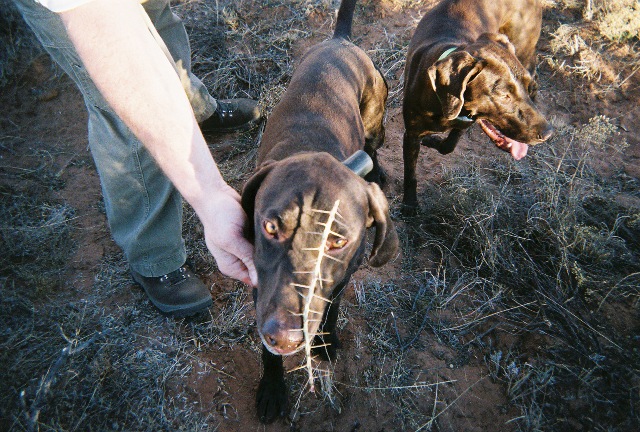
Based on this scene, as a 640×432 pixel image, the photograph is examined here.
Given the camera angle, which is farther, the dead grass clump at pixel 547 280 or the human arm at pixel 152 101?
the dead grass clump at pixel 547 280

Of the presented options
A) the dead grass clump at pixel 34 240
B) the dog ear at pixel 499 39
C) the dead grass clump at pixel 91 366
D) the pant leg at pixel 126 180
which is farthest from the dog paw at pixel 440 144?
the dead grass clump at pixel 34 240

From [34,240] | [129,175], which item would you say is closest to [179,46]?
[129,175]

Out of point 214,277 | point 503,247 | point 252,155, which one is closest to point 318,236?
point 214,277

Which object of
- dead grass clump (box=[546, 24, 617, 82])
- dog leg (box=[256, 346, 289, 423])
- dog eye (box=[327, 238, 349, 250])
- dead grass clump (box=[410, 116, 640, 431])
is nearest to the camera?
dog eye (box=[327, 238, 349, 250])

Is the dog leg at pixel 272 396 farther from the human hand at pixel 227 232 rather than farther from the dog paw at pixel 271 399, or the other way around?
the human hand at pixel 227 232

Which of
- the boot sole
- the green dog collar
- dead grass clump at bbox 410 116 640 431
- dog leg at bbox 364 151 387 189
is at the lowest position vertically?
dead grass clump at bbox 410 116 640 431

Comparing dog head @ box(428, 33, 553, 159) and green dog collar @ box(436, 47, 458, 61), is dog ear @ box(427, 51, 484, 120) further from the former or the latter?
green dog collar @ box(436, 47, 458, 61)

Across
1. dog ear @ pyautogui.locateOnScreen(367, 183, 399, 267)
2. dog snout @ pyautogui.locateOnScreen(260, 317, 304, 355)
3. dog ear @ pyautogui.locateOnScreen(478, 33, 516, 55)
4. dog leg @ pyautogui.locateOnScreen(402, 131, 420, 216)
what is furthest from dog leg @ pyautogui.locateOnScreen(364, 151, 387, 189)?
dog snout @ pyautogui.locateOnScreen(260, 317, 304, 355)

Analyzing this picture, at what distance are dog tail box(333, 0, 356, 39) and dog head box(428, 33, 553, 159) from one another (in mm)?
1051

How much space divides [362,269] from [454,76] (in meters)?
1.69

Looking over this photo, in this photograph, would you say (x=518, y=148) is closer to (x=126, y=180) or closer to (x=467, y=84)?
(x=467, y=84)

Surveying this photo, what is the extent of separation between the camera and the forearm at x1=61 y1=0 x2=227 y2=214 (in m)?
1.74

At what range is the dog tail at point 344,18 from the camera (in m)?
3.89

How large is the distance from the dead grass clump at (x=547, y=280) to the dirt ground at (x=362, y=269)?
0.16 m
